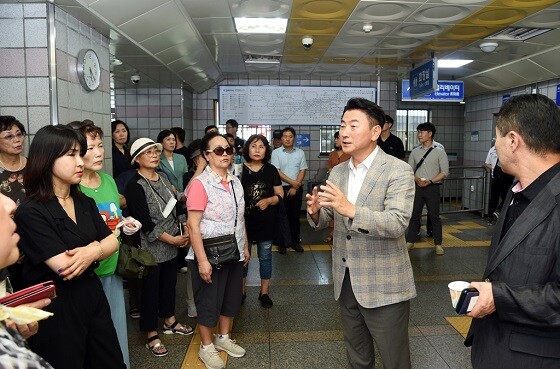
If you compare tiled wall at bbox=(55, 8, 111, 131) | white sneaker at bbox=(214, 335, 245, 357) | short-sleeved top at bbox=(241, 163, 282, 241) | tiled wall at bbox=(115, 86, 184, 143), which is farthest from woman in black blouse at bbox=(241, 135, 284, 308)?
tiled wall at bbox=(115, 86, 184, 143)

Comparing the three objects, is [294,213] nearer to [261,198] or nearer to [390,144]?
[390,144]

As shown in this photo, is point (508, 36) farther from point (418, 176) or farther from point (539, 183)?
point (539, 183)

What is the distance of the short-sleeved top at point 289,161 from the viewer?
579 centimetres

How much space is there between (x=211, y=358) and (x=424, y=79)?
18.4 ft

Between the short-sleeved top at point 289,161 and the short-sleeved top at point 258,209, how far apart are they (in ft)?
6.32

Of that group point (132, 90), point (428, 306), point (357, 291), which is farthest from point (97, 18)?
point (132, 90)

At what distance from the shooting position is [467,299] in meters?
1.43

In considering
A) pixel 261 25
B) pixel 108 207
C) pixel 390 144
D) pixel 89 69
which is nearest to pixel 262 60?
pixel 261 25

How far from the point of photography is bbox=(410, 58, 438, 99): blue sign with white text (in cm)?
650

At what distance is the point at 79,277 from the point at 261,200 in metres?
1.96

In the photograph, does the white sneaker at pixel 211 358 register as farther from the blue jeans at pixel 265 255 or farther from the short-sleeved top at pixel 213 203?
the blue jeans at pixel 265 255

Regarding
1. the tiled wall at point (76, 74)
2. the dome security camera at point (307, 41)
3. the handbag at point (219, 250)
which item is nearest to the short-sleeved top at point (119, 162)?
the tiled wall at point (76, 74)

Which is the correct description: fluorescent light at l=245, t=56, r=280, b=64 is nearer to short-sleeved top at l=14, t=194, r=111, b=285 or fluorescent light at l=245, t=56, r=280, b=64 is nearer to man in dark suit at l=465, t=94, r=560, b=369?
short-sleeved top at l=14, t=194, r=111, b=285

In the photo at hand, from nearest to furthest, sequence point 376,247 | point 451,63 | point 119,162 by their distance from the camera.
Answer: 1. point 376,247
2. point 119,162
3. point 451,63
